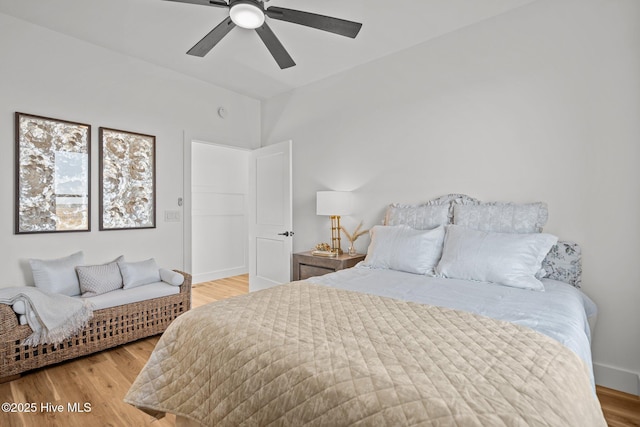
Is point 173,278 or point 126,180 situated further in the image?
point 126,180

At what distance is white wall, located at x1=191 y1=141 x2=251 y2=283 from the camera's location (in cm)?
518

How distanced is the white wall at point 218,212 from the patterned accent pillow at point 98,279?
2.02 m

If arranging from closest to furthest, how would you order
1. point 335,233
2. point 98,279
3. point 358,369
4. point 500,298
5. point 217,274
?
point 358,369
point 500,298
point 98,279
point 335,233
point 217,274

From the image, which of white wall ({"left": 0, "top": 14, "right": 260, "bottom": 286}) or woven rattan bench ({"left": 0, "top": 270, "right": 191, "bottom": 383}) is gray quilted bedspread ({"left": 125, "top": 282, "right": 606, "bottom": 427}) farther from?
white wall ({"left": 0, "top": 14, "right": 260, "bottom": 286})

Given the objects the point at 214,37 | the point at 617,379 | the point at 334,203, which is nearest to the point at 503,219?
the point at 617,379

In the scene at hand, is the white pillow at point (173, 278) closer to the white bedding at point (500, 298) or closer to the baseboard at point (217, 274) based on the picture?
the white bedding at point (500, 298)

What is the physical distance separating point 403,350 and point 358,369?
0.20 metres

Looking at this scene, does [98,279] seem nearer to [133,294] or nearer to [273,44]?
[133,294]

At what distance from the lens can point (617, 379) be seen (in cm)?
216

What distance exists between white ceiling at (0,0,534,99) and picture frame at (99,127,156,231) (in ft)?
2.91

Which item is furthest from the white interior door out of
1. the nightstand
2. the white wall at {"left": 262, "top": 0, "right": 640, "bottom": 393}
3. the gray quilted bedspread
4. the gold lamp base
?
the gray quilted bedspread

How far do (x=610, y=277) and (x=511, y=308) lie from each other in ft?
3.92

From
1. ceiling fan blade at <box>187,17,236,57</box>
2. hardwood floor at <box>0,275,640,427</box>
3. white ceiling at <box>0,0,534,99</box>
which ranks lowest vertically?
hardwood floor at <box>0,275,640,427</box>

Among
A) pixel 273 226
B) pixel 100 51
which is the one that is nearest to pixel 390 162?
pixel 273 226
